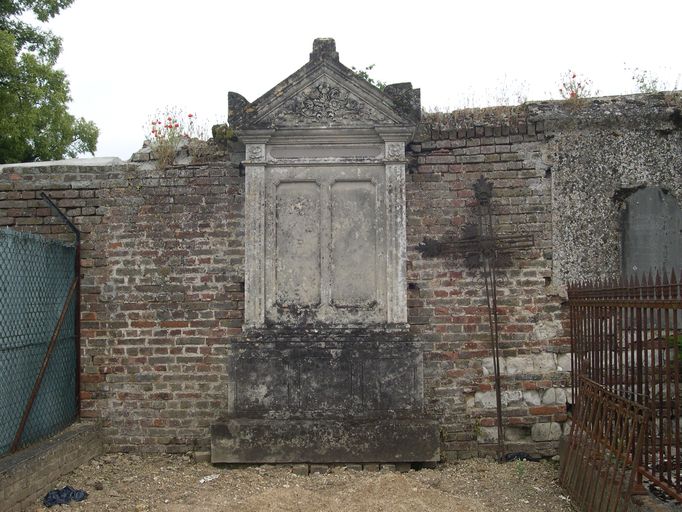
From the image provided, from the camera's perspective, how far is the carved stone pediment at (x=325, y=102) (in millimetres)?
5758

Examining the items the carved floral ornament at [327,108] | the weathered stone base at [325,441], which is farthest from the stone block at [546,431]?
the carved floral ornament at [327,108]

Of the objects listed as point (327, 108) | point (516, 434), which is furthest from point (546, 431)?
point (327, 108)

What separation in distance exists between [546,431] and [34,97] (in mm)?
13511

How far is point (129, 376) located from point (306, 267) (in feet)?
6.79

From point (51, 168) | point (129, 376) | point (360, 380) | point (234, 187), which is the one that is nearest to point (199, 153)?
point (234, 187)

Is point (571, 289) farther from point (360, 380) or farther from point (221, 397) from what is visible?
point (221, 397)

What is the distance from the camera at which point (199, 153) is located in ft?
20.3

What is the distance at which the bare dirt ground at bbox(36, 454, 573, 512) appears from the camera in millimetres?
4578

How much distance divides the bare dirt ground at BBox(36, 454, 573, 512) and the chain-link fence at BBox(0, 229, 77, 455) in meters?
0.65

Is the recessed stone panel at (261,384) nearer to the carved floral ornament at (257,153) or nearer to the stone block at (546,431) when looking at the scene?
the carved floral ornament at (257,153)

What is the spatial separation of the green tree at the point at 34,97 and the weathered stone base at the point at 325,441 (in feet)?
37.0

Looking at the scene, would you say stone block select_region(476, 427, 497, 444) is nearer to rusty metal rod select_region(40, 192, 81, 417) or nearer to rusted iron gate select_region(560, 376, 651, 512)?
rusted iron gate select_region(560, 376, 651, 512)

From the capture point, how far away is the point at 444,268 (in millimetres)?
5965

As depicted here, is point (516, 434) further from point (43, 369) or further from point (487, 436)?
point (43, 369)
